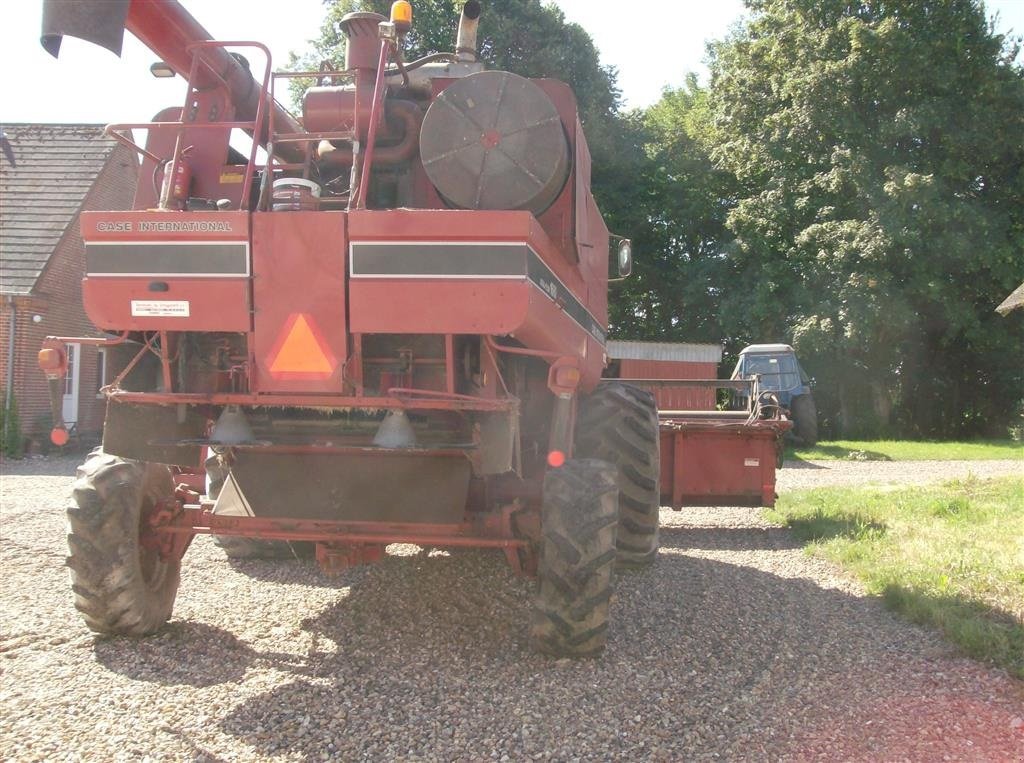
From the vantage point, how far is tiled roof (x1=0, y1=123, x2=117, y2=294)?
667 inches

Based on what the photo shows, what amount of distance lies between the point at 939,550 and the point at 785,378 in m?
13.0

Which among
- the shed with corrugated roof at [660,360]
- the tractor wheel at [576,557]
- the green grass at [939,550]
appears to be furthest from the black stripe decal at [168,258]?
the shed with corrugated roof at [660,360]

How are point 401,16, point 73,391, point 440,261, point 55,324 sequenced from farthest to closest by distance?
point 73,391
point 55,324
point 401,16
point 440,261

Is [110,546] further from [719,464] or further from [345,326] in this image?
[719,464]

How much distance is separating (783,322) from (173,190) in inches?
955

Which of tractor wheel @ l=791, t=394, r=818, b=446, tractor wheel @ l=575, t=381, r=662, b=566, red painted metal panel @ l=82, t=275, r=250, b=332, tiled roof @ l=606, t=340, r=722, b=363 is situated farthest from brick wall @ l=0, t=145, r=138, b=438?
tractor wheel @ l=791, t=394, r=818, b=446

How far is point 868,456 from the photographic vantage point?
19.7 metres

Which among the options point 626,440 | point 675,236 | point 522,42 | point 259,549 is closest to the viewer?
point 626,440

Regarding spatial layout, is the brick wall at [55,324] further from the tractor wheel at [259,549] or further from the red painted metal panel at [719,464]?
the red painted metal panel at [719,464]

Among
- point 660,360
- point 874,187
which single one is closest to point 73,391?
point 660,360

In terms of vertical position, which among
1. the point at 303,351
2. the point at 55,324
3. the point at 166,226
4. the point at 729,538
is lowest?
the point at 729,538

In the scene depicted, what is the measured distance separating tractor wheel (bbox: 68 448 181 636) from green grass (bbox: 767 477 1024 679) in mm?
4283

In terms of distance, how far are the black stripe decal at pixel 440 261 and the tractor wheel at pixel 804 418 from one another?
1713cm

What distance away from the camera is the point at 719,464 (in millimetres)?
8922
